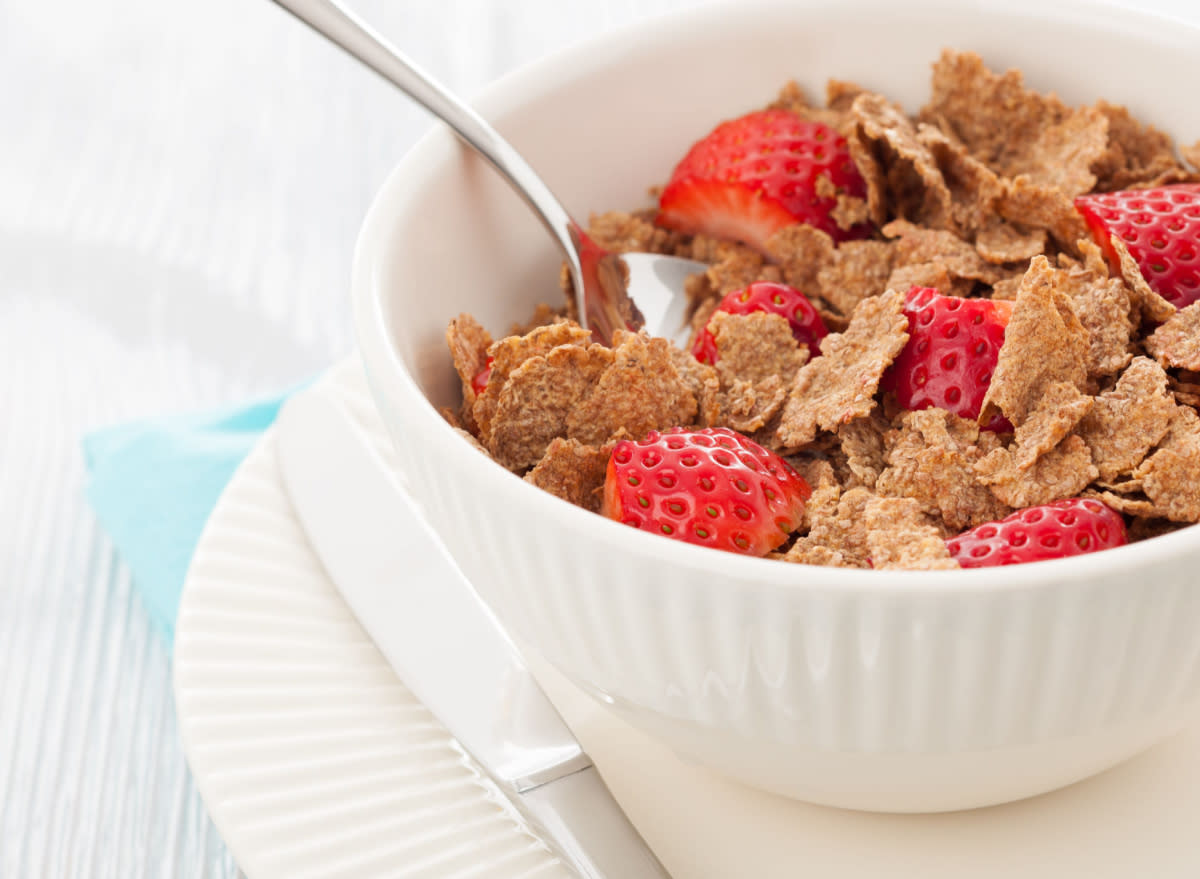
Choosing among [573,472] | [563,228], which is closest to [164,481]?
[563,228]

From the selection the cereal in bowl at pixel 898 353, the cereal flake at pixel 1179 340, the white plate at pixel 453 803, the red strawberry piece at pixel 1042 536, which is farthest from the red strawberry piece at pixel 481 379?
the cereal flake at pixel 1179 340

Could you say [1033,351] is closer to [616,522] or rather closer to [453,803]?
[616,522]

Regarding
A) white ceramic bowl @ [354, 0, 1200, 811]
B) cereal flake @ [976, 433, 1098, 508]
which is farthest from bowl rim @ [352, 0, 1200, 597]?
cereal flake @ [976, 433, 1098, 508]

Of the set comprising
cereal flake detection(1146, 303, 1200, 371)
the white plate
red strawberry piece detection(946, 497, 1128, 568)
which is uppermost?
cereal flake detection(1146, 303, 1200, 371)

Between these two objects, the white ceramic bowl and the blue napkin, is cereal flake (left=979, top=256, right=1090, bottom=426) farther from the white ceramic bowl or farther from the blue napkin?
the blue napkin

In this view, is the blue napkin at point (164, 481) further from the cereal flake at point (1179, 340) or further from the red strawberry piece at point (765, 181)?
the cereal flake at point (1179, 340)

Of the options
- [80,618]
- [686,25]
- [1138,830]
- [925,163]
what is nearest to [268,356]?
[80,618]

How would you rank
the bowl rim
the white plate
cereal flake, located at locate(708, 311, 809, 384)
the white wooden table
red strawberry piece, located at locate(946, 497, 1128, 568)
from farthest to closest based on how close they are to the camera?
1. the white wooden table
2. cereal flake, located at locate(708, 311, 809, 384)
3. the white plate
4. red strawberry piece, located at locate(946, 497, 1128, 568)
5. the bowl rim
